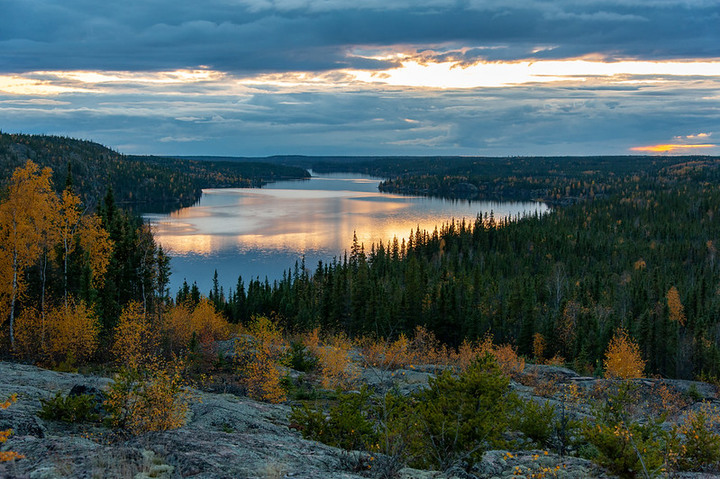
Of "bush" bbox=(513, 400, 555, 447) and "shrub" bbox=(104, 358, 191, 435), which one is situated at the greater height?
"shrub" bbox=(104, 358, 191, 435)

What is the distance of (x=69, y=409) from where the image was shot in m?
22.3

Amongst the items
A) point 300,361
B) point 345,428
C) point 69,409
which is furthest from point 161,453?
point 300,361

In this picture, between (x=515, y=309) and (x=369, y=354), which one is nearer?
(x=369, y=354)

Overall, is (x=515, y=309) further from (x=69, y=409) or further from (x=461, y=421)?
(x=69, y=409)

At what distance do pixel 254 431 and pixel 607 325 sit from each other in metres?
81.9

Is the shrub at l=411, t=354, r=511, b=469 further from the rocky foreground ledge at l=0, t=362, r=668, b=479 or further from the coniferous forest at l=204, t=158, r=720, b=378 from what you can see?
the coniferous forest at l=204, t=158, r=720, b=378

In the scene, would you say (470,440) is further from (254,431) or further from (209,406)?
(209,406)

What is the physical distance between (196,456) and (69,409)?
954 cm

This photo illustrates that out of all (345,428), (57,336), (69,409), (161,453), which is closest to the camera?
(161,453)

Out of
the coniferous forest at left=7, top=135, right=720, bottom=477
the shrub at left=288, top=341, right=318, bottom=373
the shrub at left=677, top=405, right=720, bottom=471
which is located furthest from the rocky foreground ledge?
the shrub at left=288, top=341, right=318, bottom=373

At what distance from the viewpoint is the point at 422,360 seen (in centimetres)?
6444

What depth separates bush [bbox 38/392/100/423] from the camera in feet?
72.7

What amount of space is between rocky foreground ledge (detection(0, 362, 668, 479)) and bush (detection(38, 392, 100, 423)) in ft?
1.13

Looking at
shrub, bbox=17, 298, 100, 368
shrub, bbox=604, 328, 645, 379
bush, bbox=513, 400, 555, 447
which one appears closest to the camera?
bush, bbox=513, 400, 555, 447
